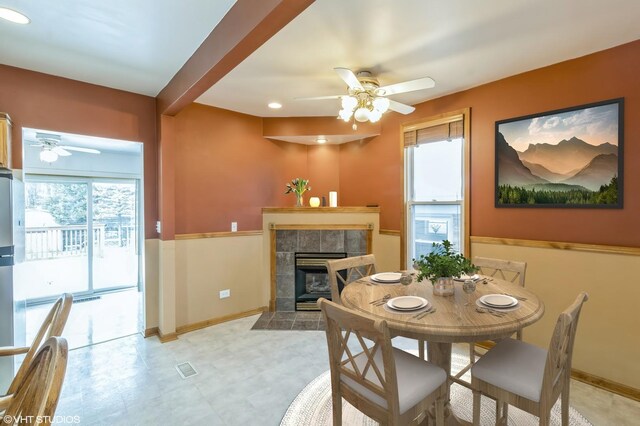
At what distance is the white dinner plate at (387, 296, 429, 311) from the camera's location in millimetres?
1715

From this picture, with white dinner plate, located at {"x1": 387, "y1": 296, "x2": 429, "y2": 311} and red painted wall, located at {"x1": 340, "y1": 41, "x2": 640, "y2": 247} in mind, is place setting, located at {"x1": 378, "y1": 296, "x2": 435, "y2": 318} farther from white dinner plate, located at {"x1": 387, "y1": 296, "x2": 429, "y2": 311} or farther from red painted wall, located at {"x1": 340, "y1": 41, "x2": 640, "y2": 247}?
red painted wall, located at {"x1": 340, "y1": 41, "x2": 640, "y2": 247}

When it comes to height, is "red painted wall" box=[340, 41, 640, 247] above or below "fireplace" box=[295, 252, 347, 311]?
above

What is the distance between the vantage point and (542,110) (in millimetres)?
2715

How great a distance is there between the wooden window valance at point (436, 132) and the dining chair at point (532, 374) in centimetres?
218

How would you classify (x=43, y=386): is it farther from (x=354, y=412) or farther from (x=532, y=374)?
(x=532, y=374)

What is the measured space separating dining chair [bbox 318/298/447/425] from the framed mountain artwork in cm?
204

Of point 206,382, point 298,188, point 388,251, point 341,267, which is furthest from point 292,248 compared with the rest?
point 206,382

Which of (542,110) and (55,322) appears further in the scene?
(542,110)

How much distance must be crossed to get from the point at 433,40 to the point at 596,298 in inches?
96.7

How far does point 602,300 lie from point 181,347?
3.85 m

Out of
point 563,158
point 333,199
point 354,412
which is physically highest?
point 563,158

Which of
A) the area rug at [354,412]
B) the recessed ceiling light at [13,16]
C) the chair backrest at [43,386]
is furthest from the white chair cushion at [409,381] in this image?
the recessed ceiling light at [13,16]

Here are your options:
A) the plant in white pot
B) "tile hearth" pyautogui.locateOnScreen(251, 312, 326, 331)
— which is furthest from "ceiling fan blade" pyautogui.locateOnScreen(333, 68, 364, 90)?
"tile hearth" pyautogui.locateOnScreen(251, 312, 326, 331)

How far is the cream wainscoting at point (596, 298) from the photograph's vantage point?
233cm
